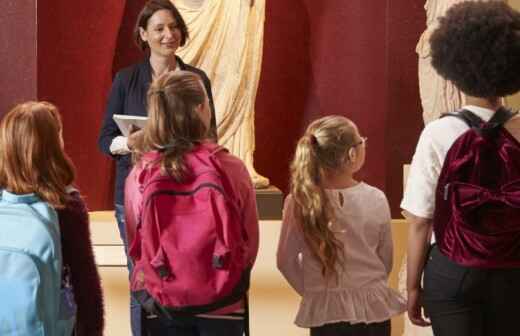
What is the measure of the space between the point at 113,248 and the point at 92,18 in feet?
5.52

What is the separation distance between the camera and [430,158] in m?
2.73

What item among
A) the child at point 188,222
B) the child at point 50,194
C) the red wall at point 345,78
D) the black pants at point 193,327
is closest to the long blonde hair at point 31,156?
the child at point 50,194

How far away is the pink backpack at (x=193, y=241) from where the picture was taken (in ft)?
9.03

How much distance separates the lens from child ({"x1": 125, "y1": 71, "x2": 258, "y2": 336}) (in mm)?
2756

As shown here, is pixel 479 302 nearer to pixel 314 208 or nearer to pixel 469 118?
pixel 469 118

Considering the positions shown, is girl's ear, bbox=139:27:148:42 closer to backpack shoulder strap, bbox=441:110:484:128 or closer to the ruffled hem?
the ruffled hem

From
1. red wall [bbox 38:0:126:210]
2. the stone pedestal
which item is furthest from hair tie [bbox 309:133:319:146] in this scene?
red wall [bbox 38:0:126:210]

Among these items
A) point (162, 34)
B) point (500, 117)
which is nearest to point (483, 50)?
point (500, 117)

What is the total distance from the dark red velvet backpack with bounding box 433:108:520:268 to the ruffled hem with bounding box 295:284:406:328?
539 millimetres

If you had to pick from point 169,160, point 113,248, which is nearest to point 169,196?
point 169,160

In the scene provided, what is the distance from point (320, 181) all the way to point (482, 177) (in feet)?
2.16

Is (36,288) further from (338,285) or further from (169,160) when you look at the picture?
(338,285)

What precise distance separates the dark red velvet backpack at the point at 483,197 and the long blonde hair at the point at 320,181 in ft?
1.76

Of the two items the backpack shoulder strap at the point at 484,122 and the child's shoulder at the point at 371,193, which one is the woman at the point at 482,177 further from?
the child's shoulder at the point at 371,193
